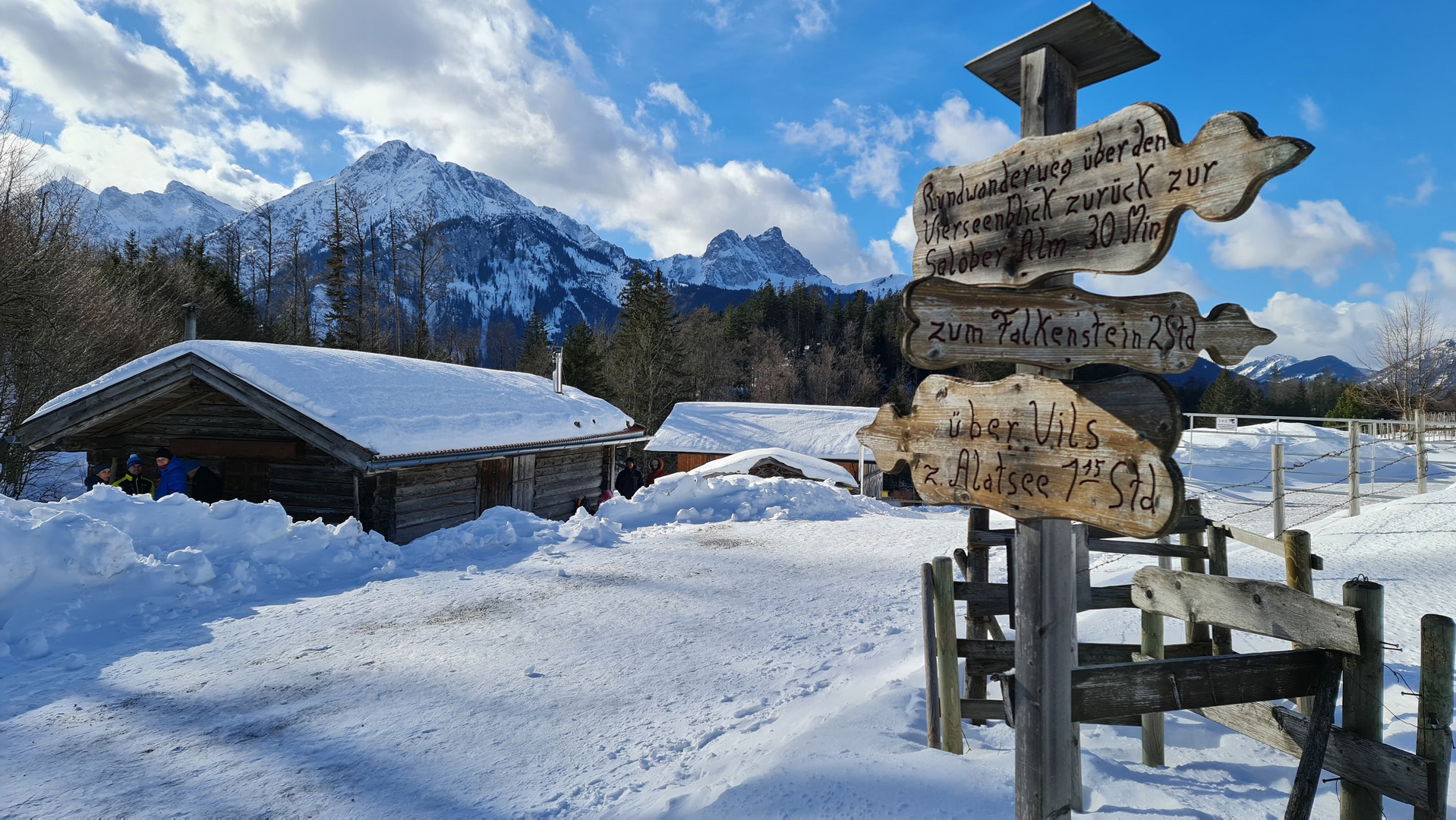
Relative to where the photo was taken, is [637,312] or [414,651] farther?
[637,312]

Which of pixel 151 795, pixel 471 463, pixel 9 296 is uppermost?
pixel 9 296

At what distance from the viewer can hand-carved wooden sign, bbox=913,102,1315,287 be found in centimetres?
218

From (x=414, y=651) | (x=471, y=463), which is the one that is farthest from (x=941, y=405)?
(x=471, y=463)

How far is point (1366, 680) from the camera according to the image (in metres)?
2.71

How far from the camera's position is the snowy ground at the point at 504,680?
3.54 m

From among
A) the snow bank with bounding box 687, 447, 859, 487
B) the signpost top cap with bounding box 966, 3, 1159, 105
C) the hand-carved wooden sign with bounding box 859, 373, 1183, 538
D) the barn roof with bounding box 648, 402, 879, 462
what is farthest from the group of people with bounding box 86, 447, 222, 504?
the barn roof with bounding box 648, 402, 879, 462

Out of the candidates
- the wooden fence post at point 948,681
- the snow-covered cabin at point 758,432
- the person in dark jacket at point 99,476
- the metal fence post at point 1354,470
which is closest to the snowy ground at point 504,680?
the wooden fence post at point 948,681

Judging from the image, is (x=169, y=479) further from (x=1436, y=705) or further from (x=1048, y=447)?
(x=1436, y=705)

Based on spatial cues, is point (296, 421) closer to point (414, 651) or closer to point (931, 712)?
point (414, 651)

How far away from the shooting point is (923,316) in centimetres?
272

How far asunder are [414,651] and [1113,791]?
5.09 meters

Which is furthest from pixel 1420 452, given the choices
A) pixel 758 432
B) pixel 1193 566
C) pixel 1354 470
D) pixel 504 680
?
pixel 758 432

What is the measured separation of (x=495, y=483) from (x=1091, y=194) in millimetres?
14022

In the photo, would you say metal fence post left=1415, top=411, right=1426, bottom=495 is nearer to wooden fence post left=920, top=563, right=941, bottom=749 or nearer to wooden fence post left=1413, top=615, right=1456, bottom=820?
wooden fence post left=1413, top=615, right=1456, bottom=820
